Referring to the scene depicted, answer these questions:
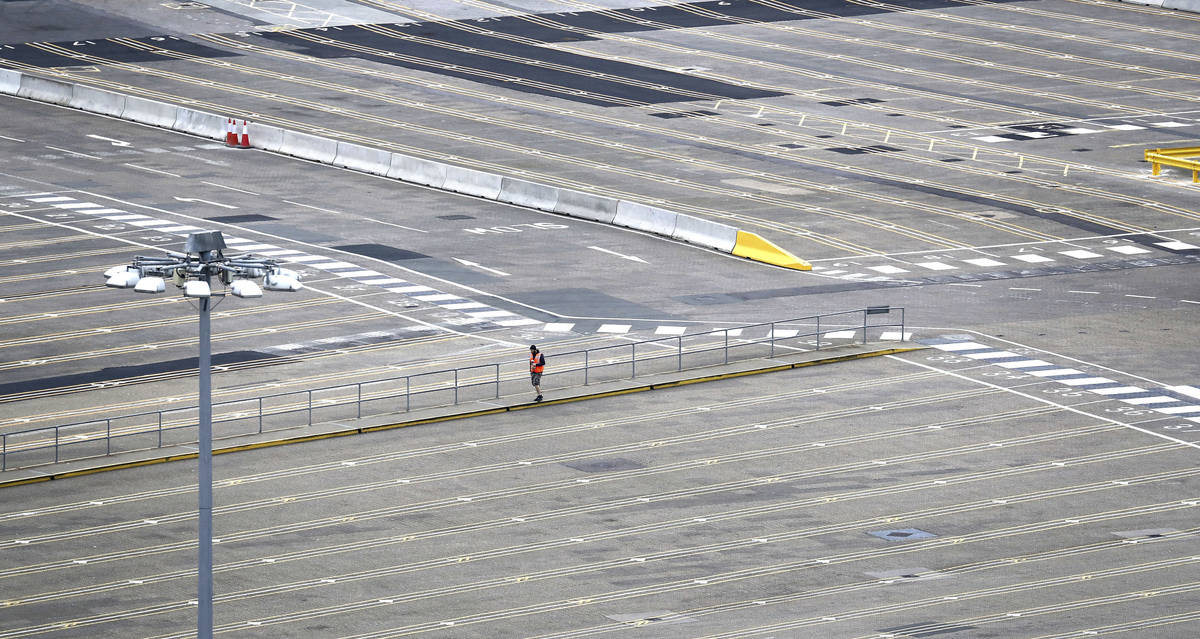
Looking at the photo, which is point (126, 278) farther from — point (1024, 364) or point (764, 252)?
point (764, 252)

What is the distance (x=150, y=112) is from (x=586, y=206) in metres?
26.6

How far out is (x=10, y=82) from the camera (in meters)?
105

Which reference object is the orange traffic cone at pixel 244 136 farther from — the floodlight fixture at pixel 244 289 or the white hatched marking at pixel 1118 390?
the floodlight fixture at pixel 244 289

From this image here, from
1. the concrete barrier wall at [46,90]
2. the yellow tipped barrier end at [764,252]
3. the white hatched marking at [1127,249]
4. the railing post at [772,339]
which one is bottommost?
the railing post at [772,339]

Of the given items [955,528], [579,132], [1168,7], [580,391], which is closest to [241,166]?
[579,132]

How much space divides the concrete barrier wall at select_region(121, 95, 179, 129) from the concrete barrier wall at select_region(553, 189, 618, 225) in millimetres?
23568

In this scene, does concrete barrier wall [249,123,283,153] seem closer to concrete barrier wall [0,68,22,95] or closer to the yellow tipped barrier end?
concrete barrier wall [0,68,22,95]

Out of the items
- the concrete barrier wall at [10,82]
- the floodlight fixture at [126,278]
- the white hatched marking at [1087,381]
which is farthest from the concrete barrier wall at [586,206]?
the floodlight fixture at [126,278]

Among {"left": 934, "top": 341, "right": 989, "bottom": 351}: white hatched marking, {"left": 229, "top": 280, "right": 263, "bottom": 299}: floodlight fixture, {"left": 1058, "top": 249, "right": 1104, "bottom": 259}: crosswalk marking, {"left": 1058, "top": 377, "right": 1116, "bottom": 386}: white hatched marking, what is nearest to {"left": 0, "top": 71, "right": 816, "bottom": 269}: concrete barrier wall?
{"left": 1058, "top": 249, "right": 1104, "bottom": 259}: crosswalk marking

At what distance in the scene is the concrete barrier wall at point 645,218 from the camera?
79312mm

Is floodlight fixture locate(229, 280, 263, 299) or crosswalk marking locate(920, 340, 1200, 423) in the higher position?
floodlight fixture locate(229, 280, 263, 299)

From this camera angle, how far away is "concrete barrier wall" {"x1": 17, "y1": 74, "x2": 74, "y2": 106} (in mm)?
102938

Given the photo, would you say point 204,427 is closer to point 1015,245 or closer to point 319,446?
point 319,446

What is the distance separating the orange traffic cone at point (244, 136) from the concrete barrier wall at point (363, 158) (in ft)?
17.9
